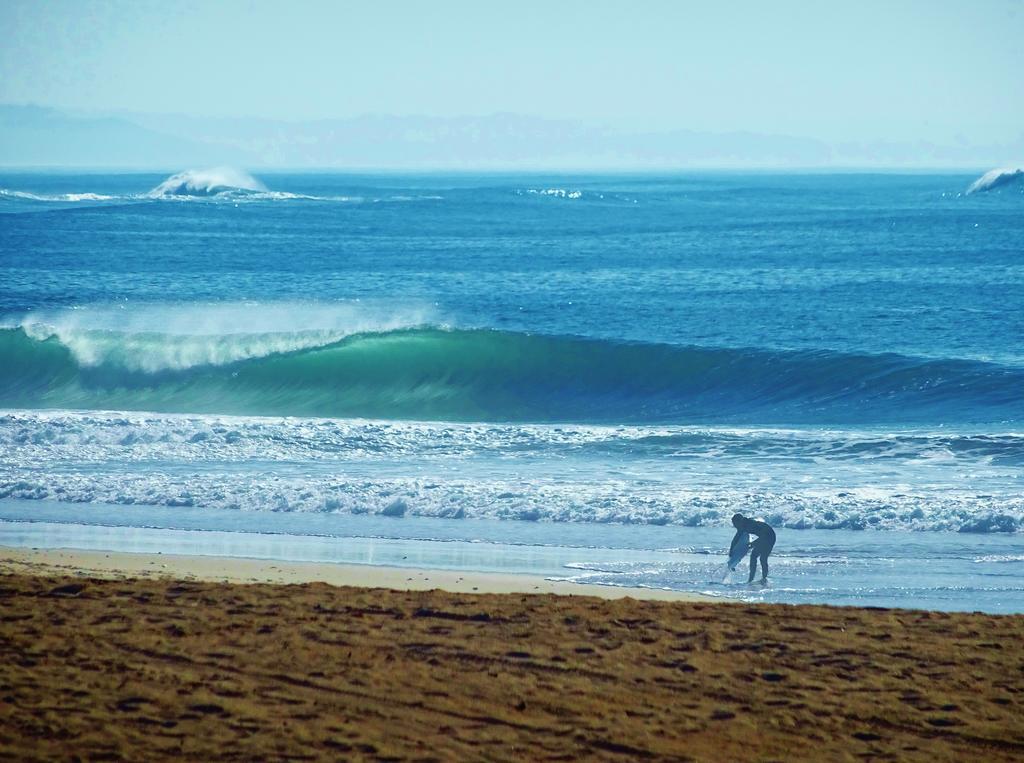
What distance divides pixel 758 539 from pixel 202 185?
83520 millimetres

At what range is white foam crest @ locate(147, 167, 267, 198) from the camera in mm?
86644

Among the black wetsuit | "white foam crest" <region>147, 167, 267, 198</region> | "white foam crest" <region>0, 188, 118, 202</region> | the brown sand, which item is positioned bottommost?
the brown sand

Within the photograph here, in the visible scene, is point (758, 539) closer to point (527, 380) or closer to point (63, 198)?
point (527, 380)

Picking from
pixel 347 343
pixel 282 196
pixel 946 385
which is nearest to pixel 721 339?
pixel 946 385

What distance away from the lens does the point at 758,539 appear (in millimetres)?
9867

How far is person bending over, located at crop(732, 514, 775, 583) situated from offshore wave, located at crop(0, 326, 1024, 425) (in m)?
9.59

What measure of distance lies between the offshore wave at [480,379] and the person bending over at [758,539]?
9587mm

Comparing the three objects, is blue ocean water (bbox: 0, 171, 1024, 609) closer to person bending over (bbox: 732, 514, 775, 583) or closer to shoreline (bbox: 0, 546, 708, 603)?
person bending over (bbox: 732, 514, 775, 583)

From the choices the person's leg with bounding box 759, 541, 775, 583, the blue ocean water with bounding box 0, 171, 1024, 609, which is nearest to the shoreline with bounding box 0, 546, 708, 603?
the person's leg with bounding box 759, 541, 775, 583

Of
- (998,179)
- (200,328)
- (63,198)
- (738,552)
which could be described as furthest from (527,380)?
(998,179)

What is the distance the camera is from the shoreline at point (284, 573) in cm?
A: 914

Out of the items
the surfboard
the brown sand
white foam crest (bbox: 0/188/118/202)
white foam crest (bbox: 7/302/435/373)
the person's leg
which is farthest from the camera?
white foam crest (bbox: 0/188/118/202)

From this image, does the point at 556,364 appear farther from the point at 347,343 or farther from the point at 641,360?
the point at 347,343

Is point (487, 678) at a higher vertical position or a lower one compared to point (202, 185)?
lower
